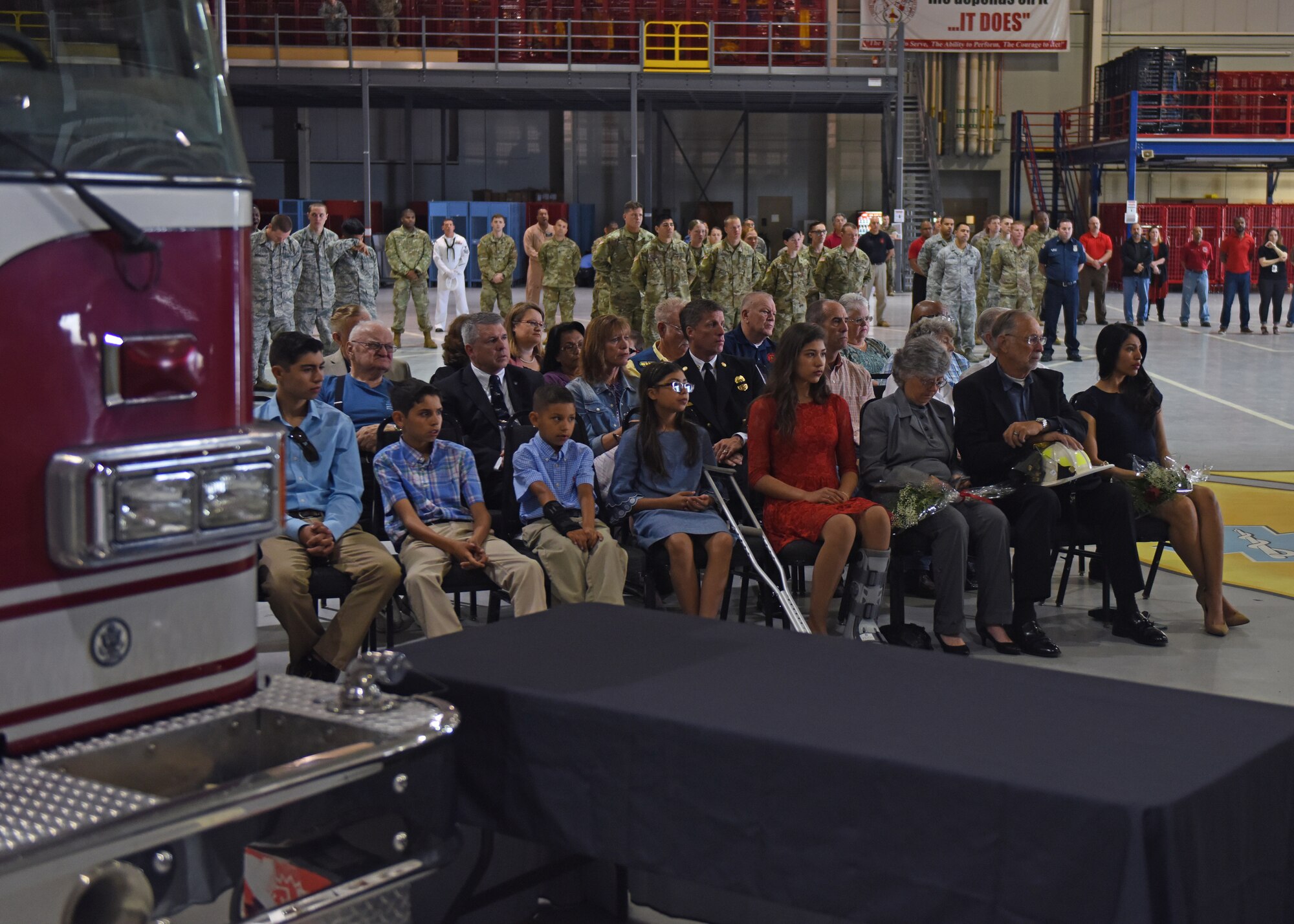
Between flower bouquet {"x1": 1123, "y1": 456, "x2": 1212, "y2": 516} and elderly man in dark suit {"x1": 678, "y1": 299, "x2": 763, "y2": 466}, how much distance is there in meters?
1.83

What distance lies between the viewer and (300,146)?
3350 cm

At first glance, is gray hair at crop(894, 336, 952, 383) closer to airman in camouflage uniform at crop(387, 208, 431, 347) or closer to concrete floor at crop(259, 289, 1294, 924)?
concrete floor at crop(259, 289, 1294, 924)

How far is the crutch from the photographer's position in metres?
5.81

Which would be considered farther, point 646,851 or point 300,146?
point 300,146

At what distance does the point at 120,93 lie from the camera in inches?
109

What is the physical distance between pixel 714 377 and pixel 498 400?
1.10m

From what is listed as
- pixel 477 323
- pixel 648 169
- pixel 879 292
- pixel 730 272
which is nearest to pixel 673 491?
pixel 477 323

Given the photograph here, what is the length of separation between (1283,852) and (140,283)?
2.37 metres

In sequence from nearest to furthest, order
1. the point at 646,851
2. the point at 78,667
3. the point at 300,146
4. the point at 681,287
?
the point at 78,667 → the point at 646,851 → the point at 681,287 → the point at 300,146

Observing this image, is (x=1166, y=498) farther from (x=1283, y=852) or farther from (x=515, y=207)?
(x=515, y=207)

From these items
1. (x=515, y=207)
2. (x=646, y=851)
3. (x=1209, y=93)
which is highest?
(x=1209, y=93)

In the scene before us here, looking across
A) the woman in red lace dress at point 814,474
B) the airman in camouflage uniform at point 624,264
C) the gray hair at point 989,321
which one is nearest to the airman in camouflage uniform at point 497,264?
the airman in camouflage uniform at point 624,264

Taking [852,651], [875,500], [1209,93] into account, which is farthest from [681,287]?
[1209,93]

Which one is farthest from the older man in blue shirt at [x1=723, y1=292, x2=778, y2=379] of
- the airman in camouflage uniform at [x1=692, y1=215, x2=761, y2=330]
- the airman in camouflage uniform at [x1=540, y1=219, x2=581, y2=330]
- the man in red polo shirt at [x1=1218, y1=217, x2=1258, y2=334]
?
the man in red polo shirt at [x1=1218, y1=217, x2=1258, y2=334]
